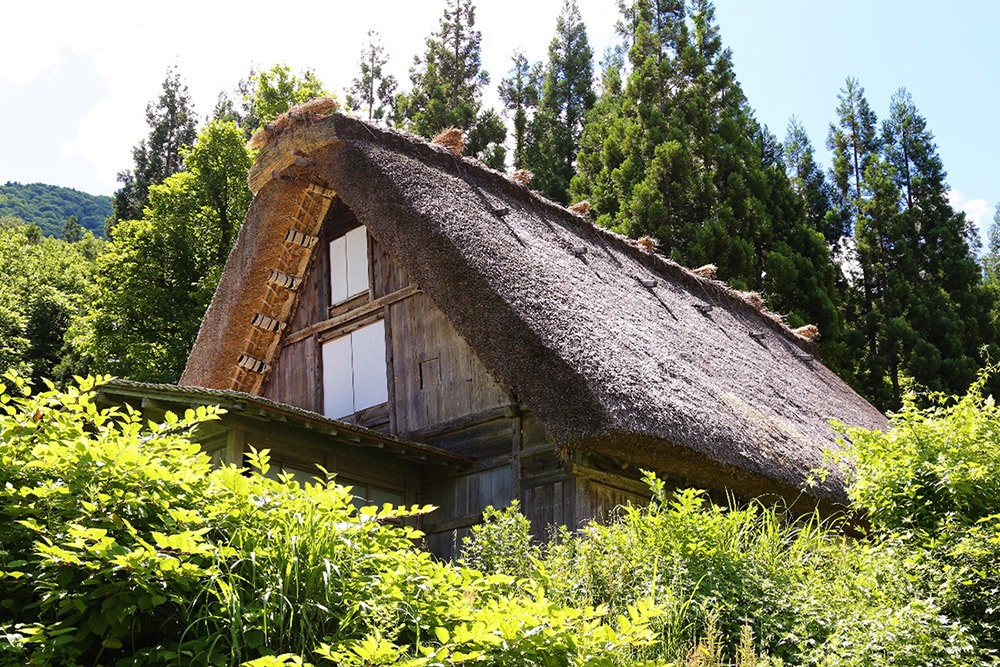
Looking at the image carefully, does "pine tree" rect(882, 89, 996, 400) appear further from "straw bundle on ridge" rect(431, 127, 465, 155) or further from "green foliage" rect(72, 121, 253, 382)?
"green foliage" rect(72, 121, 253, 382)

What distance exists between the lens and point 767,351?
525 inches

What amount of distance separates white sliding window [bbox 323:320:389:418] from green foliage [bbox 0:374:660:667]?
22.7ft

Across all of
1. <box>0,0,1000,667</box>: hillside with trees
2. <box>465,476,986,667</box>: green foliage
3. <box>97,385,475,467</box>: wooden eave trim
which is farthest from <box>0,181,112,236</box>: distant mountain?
<box>465,476,986,667</box>: green foliage

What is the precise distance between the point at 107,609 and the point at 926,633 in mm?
3561

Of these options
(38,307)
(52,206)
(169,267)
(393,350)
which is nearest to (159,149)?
(38,307)

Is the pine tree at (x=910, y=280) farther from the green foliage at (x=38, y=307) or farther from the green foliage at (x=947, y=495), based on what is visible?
the green foliage at (x=38, y=307)

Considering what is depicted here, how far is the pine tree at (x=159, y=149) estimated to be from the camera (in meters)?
31.3

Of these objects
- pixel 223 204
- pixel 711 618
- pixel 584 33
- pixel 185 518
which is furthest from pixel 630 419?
pixel 584 33

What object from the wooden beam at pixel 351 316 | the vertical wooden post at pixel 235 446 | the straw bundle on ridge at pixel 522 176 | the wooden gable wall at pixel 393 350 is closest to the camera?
the vertical wooden post at pixel 235 446

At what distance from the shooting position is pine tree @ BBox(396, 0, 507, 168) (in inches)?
1088

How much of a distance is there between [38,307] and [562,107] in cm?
1827

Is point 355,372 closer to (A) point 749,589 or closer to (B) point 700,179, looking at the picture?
(A) point 749,589

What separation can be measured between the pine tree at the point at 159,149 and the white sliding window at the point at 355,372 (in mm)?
21081

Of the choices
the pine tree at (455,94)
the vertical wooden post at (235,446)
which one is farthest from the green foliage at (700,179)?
the vertical wooden post at (235,446)
